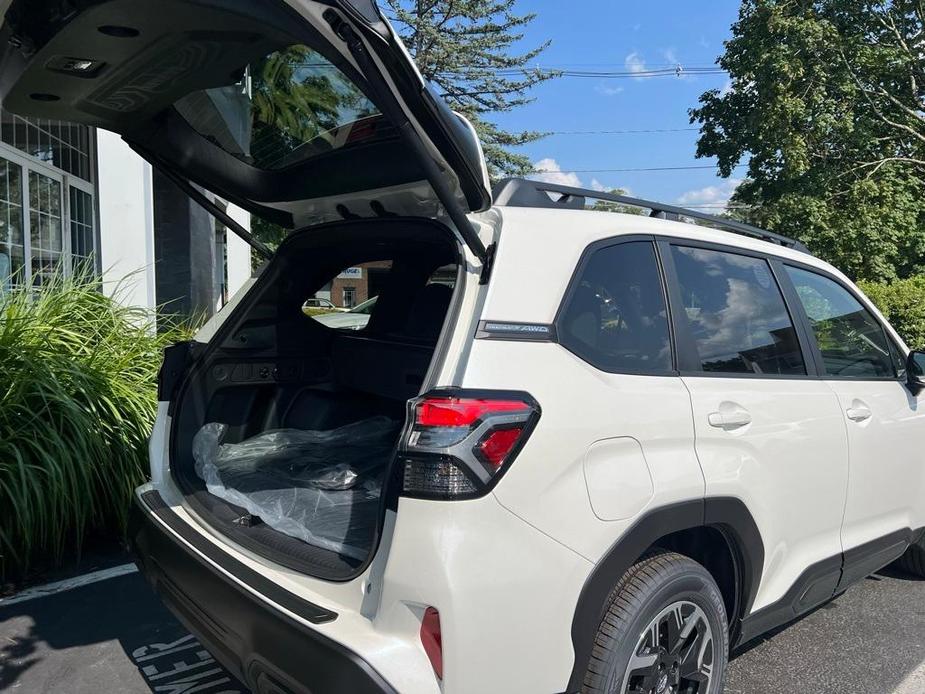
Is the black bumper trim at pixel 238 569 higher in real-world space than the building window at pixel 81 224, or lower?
lower

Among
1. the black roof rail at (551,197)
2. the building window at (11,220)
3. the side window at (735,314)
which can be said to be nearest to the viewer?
the black roof rail at (551,197)

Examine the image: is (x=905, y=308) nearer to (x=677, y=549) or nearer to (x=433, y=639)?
(x=677, y=549)

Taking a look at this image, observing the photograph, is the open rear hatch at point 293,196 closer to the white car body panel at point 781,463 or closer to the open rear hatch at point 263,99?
the open rear hatch at point 263,99

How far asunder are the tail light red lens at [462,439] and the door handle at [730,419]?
80 centimetres

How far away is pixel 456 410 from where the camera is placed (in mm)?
1898

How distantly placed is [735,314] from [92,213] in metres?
9.25

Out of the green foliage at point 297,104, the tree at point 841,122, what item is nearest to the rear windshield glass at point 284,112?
the green foliage at point 297,104

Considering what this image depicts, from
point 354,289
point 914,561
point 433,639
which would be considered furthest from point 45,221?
point 914,561

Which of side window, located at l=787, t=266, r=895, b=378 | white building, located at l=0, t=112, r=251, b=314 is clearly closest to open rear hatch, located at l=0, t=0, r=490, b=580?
side window, located at l=787, t=266, r=895, b=378

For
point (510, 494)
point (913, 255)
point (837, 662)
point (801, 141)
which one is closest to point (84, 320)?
point (510, 494)

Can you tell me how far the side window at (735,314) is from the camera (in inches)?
104

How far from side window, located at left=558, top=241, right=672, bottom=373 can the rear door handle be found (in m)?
1.14

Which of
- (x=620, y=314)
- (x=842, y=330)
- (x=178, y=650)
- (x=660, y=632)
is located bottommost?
(x=178, y=650)

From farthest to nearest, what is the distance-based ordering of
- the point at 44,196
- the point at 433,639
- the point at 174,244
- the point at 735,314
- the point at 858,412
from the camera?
1. the point at 174,244
2. the point at 44,196
3. the point at 858,412
4. the point at 735,314
5. the point at 433,639
